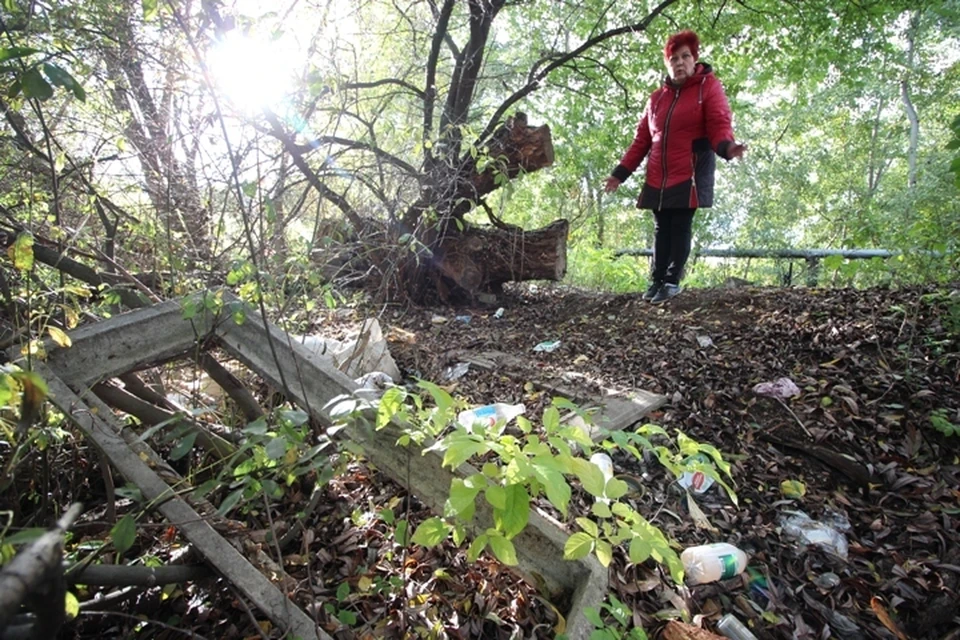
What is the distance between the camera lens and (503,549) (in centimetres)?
95

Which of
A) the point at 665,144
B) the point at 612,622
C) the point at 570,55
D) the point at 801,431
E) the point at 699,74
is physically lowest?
the point at 612,622

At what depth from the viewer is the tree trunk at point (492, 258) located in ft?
13.7

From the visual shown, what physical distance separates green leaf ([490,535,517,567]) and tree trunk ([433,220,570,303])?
3.40 m

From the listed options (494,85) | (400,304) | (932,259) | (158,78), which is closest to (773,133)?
(494,85)

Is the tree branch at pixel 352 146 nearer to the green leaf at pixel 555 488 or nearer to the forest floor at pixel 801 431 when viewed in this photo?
the forest floor at pixel 801 431

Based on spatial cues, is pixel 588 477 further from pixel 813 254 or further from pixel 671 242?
pixel 813 254

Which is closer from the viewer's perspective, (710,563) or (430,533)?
(430,533)

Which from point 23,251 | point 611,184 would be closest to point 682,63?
point 611,184

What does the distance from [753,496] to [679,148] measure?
247 cm

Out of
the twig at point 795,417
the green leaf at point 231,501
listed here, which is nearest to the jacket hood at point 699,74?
the twig at point 795,417

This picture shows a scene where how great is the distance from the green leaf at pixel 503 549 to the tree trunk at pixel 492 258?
11.2 feet

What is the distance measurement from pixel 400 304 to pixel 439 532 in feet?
10.8

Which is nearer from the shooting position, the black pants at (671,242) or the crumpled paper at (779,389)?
the crumpled paper at (779,389)

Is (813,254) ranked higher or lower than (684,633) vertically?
higher
